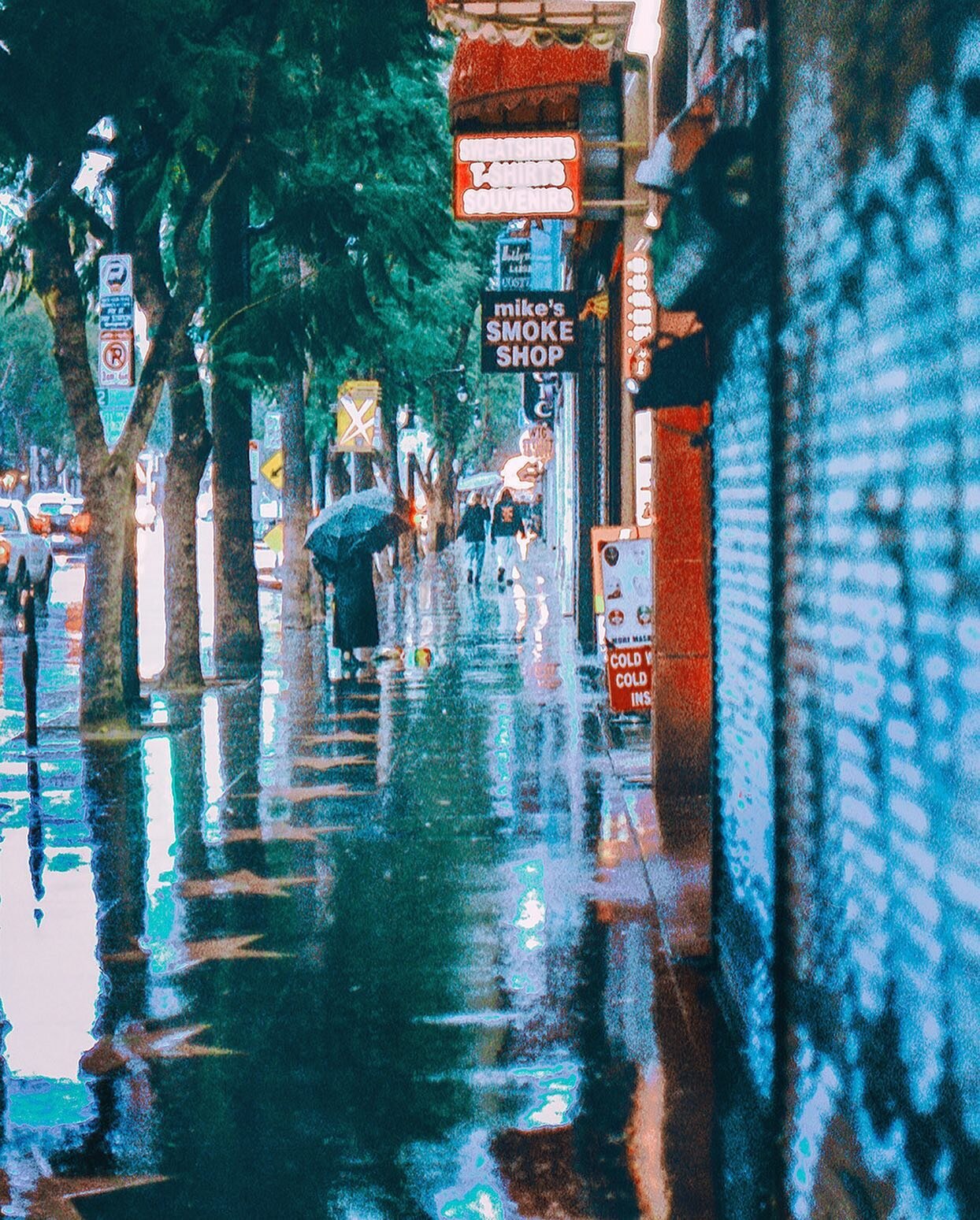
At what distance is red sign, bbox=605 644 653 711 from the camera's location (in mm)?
12922

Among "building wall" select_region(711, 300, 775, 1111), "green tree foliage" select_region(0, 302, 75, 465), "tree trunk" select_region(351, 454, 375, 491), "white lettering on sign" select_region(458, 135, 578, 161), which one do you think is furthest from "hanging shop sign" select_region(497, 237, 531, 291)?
"building wall" select_region(711, 300, 775, 1111)

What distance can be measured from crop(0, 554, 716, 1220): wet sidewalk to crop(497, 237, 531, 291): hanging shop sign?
2650cm

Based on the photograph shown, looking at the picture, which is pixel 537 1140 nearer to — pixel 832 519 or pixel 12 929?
pixel 832 519

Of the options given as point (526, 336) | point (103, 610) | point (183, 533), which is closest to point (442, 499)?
point (526, 336)

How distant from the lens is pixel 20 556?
31.0 m

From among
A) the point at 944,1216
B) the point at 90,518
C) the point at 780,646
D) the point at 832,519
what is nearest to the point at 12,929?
the point at 780,646

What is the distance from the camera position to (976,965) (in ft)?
10.2

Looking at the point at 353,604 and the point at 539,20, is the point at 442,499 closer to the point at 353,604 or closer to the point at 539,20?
the point at 353,604

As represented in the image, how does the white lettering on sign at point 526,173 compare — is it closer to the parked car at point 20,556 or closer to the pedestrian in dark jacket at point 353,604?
the pedestrian in dark jacket at point 353,604

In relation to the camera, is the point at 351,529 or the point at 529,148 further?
the point at 351,529

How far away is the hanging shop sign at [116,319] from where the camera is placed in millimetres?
15203

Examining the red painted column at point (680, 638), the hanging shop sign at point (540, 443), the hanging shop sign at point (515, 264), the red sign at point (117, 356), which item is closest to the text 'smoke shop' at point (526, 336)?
the red sign at point (117, 356)

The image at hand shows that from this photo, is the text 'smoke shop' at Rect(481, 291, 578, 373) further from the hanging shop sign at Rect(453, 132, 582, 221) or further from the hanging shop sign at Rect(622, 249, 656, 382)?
the hanging shop sign at Rect(453, 132, 582, 221)

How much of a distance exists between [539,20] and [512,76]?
9.07ft
